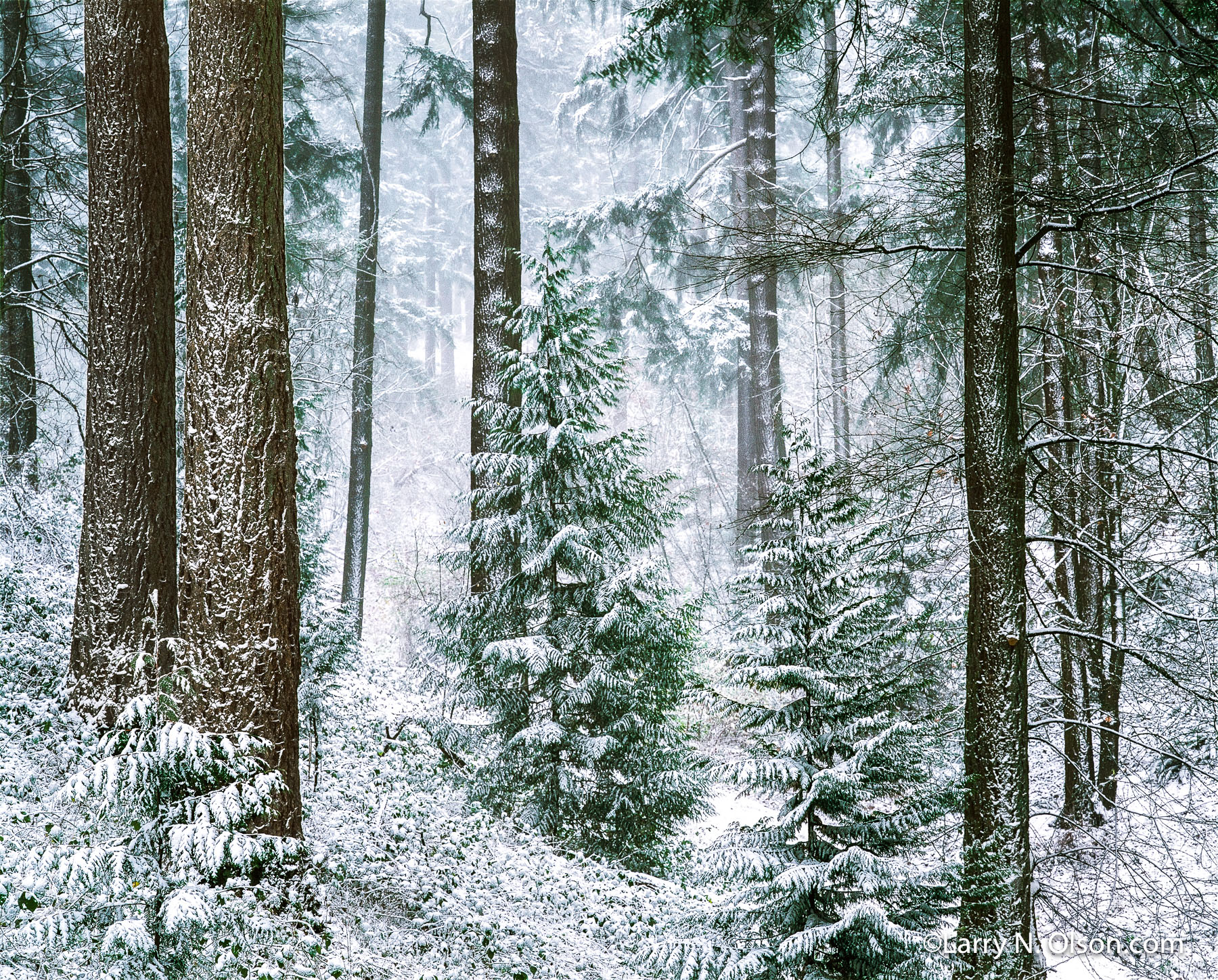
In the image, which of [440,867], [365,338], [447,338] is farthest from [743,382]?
[447,338]

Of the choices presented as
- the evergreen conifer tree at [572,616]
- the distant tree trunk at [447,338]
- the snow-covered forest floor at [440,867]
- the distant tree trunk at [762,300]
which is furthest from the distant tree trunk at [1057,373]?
the distant tree trunk at [447,338]

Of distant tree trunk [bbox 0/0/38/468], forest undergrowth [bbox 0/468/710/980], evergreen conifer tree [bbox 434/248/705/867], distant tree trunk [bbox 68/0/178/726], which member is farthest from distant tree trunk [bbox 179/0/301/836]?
distant tree trunk [bbox 0/0/38/468]

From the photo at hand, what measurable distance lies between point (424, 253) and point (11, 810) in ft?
121

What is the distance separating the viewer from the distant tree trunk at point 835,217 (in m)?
5.73

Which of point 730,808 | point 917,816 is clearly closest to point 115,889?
point 917,816

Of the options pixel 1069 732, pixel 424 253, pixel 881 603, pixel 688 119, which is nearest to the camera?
pixel 881 603

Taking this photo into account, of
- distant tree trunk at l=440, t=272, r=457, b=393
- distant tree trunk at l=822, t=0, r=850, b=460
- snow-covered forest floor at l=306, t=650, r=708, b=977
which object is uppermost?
distant tree trunk at l=440, t=272, r=457, b=393

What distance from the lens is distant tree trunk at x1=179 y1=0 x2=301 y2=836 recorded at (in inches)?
171

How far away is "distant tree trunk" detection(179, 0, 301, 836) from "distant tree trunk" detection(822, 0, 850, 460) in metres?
3.33

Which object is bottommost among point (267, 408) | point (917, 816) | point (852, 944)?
point (852, 944)

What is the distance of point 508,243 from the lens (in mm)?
8320

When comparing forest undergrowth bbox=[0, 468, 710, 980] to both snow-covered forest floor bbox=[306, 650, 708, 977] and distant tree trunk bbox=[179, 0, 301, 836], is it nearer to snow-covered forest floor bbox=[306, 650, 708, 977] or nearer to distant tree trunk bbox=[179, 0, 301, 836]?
snow-covered forest floor bbox=[306, 650, 708, 977]

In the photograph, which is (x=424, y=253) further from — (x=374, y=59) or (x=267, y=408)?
(x=267, y=408)

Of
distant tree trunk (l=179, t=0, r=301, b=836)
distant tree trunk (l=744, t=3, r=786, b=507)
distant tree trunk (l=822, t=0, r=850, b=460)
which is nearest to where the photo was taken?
distant tree trunk (l=179, t=0, r=301, b=836)
